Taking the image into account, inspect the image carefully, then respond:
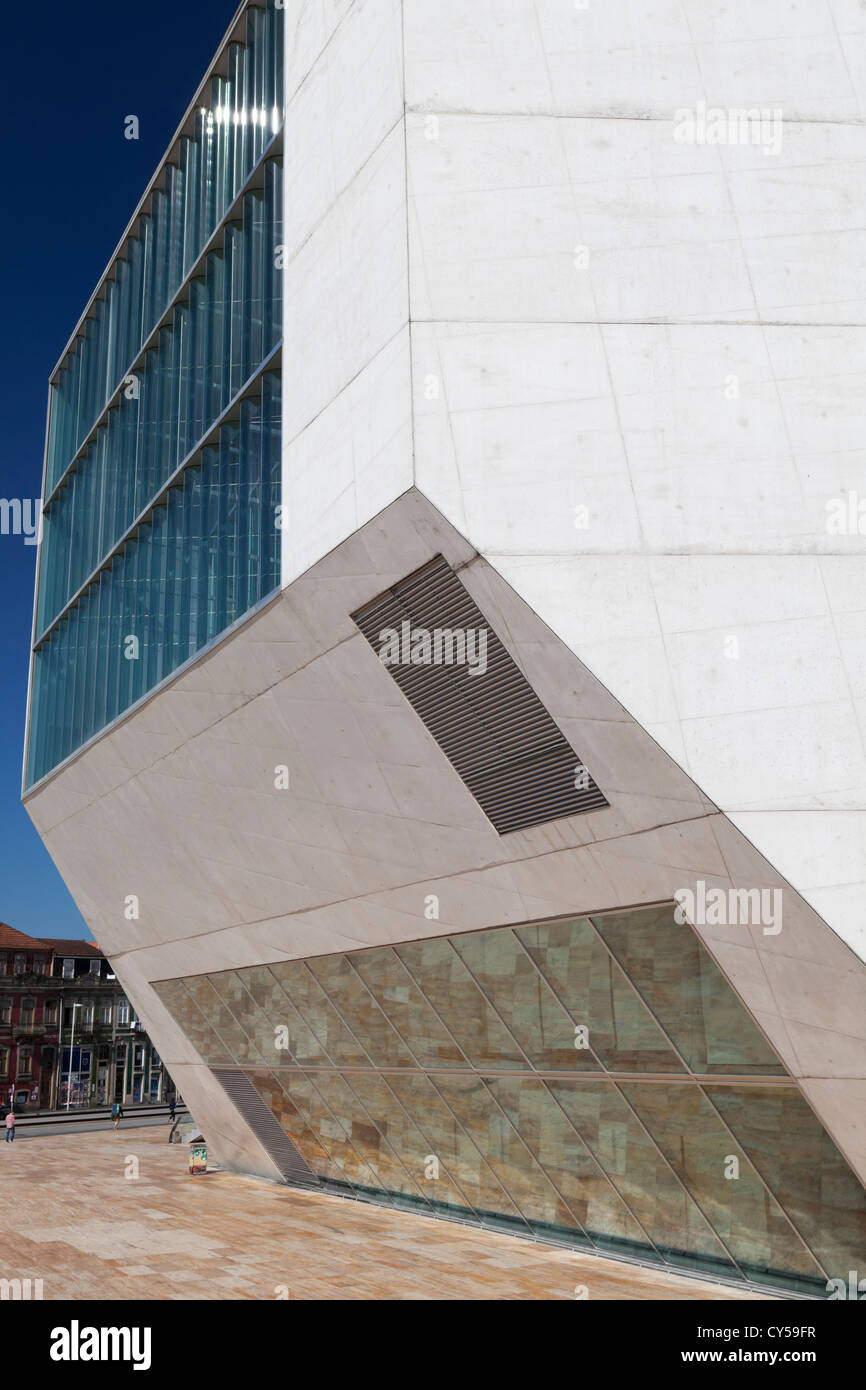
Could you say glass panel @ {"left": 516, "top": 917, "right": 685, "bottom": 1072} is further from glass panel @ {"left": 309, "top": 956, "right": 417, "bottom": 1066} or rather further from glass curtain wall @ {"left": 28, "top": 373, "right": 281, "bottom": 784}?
glass curtain wall @ {"left": 28, "top": 373, "right": 281, "bottom": 784}

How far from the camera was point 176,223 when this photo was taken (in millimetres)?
22016

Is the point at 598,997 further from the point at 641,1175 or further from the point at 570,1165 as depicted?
the point at 570,1165

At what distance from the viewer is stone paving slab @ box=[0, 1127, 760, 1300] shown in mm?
14203

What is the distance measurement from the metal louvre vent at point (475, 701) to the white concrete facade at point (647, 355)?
95 cm

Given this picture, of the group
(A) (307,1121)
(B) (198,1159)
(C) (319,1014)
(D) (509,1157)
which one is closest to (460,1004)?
(D) (509,1157)

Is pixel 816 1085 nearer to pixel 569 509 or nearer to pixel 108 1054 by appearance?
pixel 569 509

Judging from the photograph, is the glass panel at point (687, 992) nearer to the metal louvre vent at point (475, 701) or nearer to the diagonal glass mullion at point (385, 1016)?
the metal louvre vent at point (475, 701)

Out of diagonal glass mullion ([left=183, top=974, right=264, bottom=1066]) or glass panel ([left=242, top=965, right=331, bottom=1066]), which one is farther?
diagonal glass mullion ([left=183, top=974, right=264, bottom=1066])

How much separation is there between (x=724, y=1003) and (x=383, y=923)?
218 inches

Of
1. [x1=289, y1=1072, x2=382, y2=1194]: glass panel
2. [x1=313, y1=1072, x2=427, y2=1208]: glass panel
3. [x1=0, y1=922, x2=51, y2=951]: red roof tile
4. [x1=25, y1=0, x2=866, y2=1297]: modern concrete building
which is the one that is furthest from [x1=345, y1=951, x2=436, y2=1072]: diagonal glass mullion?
[x1=0, y1=922, x2=51, y2=951]: red roof tile

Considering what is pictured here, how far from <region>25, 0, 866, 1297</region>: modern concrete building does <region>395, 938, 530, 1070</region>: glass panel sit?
76 mm

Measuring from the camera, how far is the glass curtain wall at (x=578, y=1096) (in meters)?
13.4

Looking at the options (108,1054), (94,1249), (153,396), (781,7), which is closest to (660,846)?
(781,7)

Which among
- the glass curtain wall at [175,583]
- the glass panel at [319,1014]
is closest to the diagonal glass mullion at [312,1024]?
the glass panel at [319,1014]
